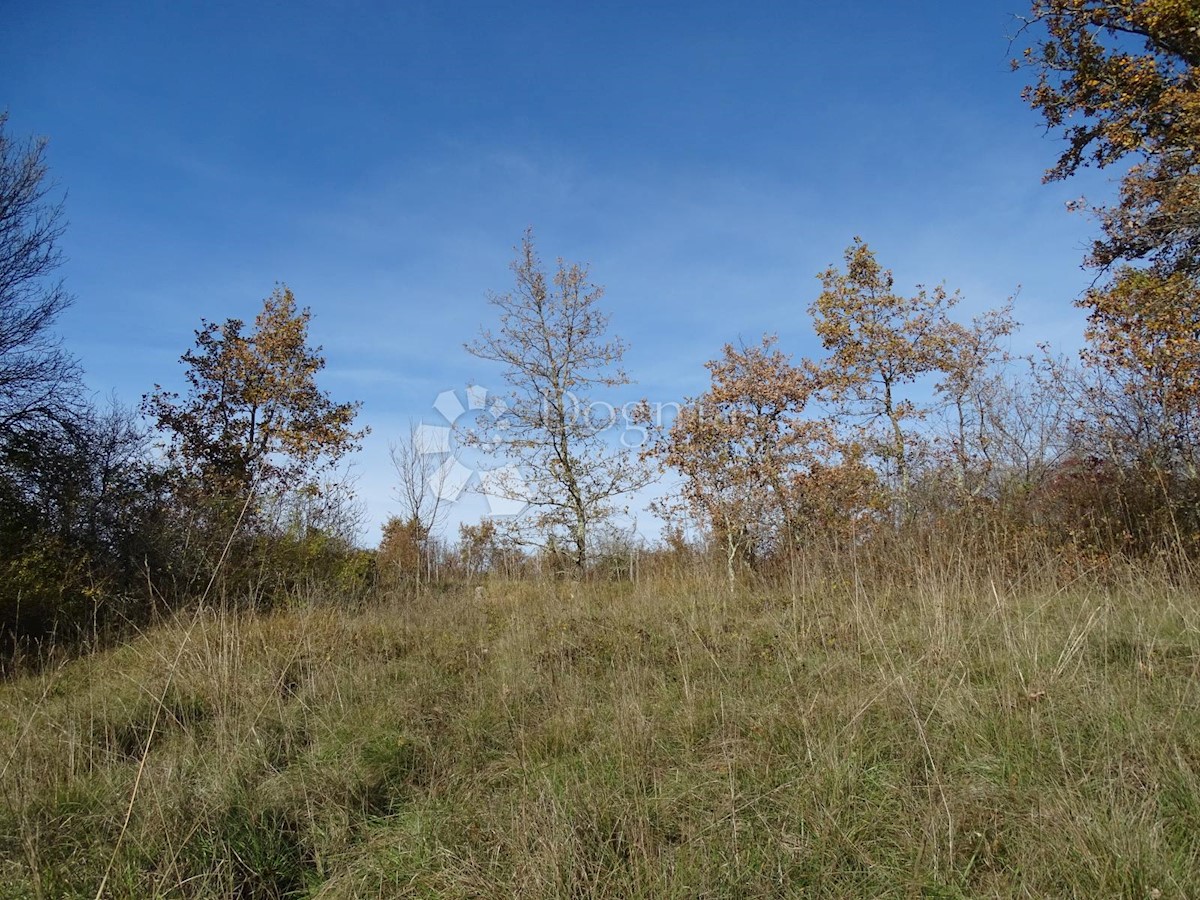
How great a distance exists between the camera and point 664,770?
3.09m

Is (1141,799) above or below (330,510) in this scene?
below

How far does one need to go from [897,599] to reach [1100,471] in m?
5.66

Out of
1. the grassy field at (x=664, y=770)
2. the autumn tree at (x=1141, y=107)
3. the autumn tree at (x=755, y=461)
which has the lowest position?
the grassy field at (x=664, y=770)

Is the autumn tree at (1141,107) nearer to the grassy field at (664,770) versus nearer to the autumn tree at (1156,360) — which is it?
the autumn tree at (1156,360)

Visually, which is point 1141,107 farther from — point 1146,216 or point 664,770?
point 664,770

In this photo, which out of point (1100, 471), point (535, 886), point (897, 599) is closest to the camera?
point (535, 886)

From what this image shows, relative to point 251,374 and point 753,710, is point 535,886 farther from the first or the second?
point 251,374

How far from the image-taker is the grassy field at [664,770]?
2.24 meters

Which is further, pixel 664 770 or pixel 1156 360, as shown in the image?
pixel 1156 360

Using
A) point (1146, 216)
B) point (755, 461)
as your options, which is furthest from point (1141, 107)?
point (755, 461)

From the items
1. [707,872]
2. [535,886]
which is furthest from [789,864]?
[535,886]

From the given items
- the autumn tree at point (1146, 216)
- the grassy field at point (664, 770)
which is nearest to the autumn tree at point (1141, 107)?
the autumn tree at point (1146, 216)

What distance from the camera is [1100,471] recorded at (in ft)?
30.1

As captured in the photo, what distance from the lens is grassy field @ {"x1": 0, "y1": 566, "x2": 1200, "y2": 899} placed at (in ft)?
7.35
